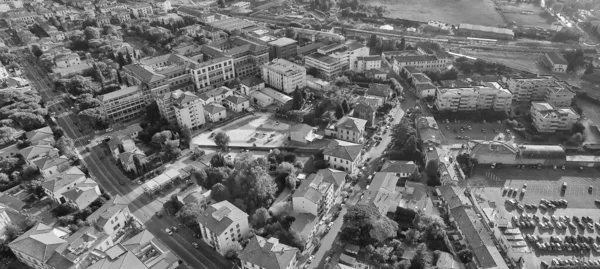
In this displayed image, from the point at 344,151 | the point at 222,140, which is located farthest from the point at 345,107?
the point at 222,140

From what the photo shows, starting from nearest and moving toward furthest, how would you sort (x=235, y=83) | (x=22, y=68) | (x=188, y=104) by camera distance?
(x=188, y=104)
(x=235, y=83)
(x=22, y=68)

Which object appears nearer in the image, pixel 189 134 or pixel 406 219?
pixel 406 219

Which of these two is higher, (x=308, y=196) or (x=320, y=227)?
(x=308, y=196)

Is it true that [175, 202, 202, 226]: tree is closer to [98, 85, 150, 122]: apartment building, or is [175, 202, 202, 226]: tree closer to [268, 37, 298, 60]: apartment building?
[98, 85, 150, 122]: apartment building

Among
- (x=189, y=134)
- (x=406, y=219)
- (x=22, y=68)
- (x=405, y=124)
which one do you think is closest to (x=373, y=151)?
(x=405, y=124)

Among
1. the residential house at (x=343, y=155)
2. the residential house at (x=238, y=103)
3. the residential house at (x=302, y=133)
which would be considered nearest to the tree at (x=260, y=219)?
the residential house at (x=343, y=155)

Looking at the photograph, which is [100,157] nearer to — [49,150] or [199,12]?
[49,150]

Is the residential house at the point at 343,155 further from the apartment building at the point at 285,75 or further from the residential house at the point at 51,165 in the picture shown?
the residential house at the point at 51,165
